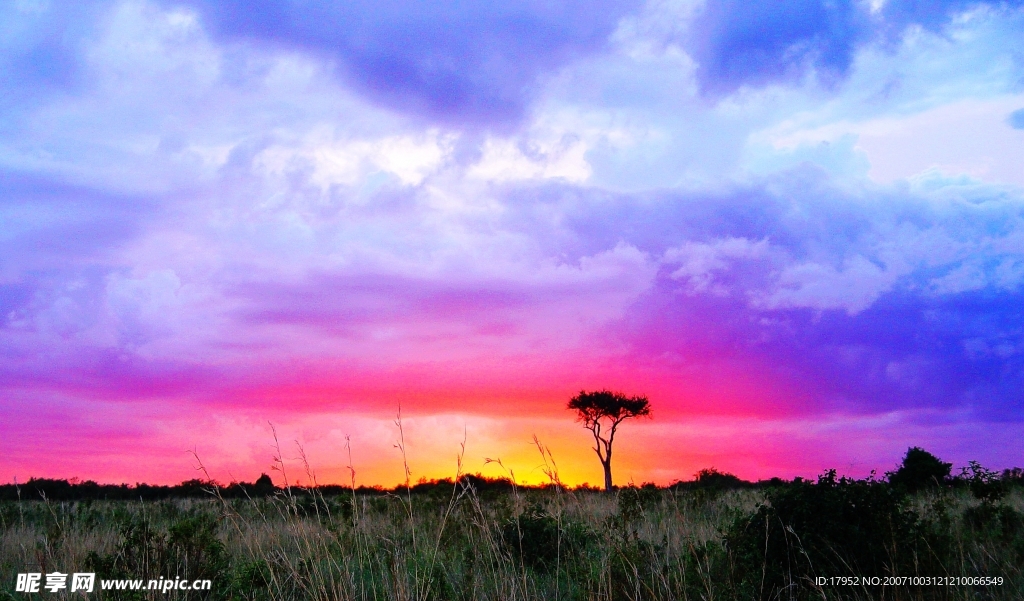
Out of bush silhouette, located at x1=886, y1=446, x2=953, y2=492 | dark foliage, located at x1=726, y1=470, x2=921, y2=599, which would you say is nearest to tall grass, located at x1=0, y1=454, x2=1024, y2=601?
dark foliage, located at x1=726, y1=470, x2=921, y2=599

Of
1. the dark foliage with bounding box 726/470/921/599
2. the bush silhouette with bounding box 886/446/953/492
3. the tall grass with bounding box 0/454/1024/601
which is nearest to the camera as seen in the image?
the tall grass with bounding box 0/454/1024/601

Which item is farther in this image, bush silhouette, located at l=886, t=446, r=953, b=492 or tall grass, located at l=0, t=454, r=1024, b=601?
bush silhouette, located at l=886, t=446, r=953, b=492

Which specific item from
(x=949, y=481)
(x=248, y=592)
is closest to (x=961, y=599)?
(x=248, y=592)

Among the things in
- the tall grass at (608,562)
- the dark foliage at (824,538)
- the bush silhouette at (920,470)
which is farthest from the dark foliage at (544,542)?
the bush silhouette at (920,470)

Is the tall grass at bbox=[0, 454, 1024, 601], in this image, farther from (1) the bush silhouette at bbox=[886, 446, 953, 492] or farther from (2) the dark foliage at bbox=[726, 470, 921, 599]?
(1) the bush silhouette at bbox=[886, 446, 953, 492]

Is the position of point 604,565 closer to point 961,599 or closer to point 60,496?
point 961,599

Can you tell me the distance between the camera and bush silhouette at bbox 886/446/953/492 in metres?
19.9

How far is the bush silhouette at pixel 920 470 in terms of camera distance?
1989 centimetres

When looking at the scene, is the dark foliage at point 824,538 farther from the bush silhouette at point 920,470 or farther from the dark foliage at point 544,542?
the bush silhouette at point 920,470

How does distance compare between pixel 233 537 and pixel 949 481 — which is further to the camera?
pixel 949 481

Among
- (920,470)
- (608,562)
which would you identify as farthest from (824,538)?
(920,470)

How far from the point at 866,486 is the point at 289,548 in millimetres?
8043

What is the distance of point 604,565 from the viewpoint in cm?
672

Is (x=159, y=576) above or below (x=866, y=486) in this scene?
below
